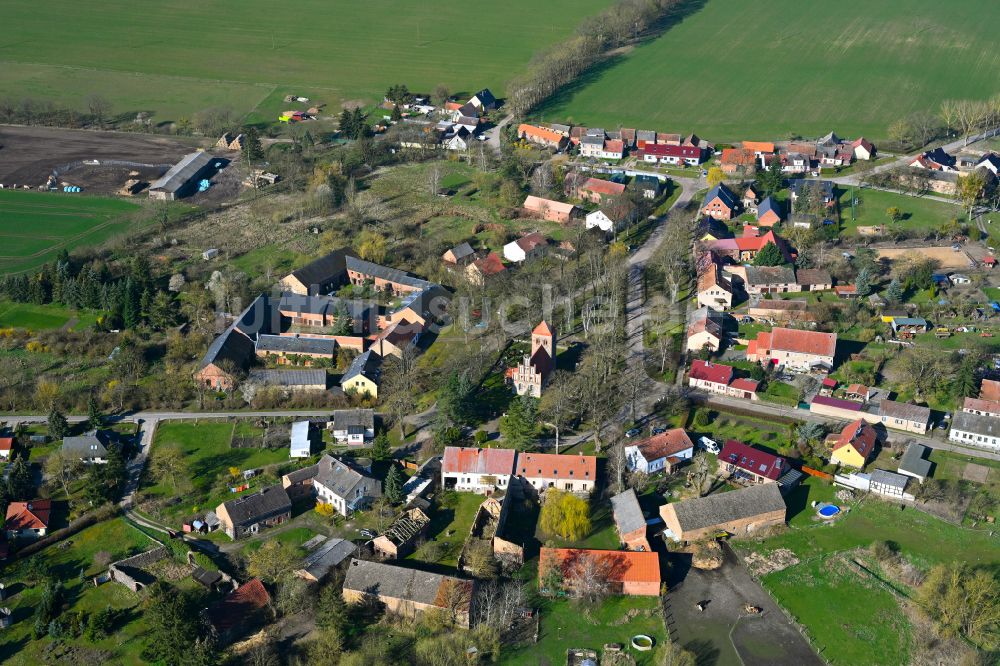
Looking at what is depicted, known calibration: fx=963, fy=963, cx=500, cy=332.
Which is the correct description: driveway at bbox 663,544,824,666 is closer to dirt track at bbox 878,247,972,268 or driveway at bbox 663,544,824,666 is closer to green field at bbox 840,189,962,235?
dirt track at bbox 878,247,972,268

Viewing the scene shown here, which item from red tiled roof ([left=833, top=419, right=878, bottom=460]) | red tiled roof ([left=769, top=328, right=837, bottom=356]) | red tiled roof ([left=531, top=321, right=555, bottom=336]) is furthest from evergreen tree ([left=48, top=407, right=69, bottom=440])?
red tiled roof ([left=833, top=419, right=878, bottom=460])

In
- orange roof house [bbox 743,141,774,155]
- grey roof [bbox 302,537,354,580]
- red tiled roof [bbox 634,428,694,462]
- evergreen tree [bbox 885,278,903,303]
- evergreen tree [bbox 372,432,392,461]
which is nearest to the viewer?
grey roof [bbox 302,537,354,580]

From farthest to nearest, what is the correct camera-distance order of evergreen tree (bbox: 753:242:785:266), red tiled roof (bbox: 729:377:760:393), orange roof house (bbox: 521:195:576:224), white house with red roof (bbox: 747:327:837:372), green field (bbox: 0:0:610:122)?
green field (bbox: 0:0:610:122) → orange roof house (bbox: 521:195:576:224) → evergreen tree (bbox: 753:242:785:266) → white house with red roof (bbox: 747:327:837:372) → red tiled roof (bbox: 729:377:760:393)

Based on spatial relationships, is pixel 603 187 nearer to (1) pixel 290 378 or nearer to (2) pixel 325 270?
(2) pixel 325 270

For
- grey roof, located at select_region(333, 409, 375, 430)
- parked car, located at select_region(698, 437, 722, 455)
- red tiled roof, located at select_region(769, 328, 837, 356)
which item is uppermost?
red tiled roof, located at select_region(769, 328, 837, 356)

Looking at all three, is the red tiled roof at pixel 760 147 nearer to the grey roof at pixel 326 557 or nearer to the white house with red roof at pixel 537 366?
the white house with red roof at pixel 537 366

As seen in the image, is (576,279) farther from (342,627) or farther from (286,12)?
(286,12)
